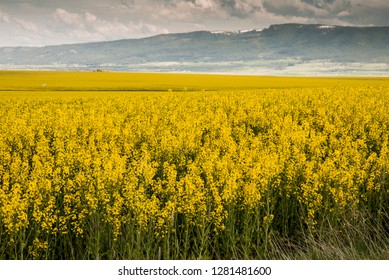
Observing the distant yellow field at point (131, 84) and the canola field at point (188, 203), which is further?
the distant yellow field at point (131, 84)

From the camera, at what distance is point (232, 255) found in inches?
331

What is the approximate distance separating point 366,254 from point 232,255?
6.83 feet

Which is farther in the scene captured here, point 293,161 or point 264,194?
point 293,161

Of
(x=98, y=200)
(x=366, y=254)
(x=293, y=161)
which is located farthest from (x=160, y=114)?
(x=366, y=254)

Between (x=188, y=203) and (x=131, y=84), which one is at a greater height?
(x=188, y=203)

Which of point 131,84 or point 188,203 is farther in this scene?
point 131,84

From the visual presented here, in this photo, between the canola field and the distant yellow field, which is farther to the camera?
the distant yellow field

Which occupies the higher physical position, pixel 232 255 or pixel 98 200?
pixel 98 200

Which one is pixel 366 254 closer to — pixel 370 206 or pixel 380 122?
pixel 370 206

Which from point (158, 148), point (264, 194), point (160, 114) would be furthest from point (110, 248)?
point (160, 114)

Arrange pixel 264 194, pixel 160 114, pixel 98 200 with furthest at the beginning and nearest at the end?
1. pixel 160 114
2. pixel 264 194
3. pixel 98 200

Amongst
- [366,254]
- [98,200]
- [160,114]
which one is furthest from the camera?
[160,114]

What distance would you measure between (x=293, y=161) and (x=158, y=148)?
3.81m
